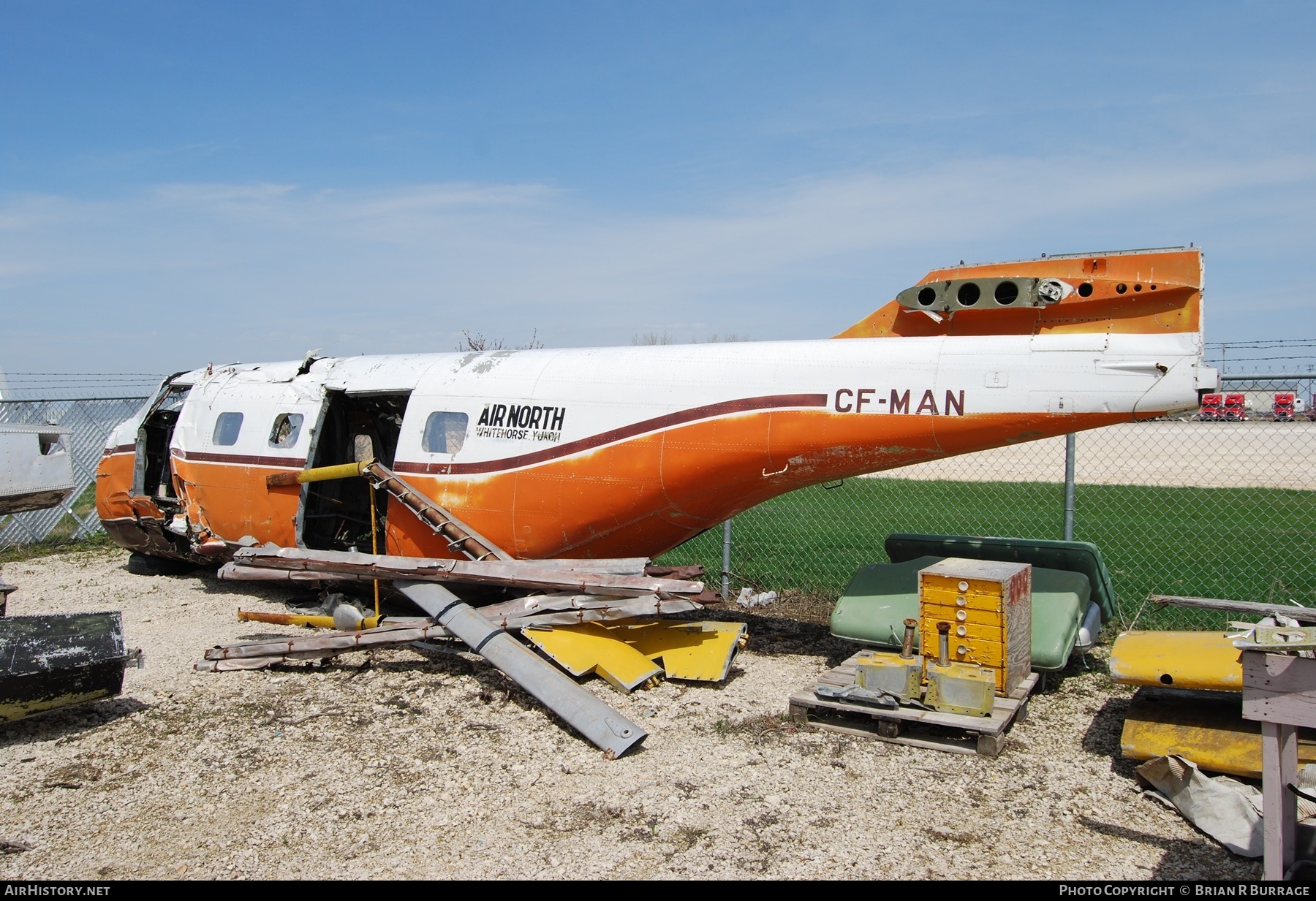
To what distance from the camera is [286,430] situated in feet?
34.7

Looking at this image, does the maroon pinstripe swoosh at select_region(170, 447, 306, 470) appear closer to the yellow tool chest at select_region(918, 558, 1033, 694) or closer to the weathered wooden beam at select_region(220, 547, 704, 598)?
the weathered wooden beam at select_region(220, 547, 704, 598)

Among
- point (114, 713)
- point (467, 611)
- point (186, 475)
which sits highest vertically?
point (186, 475)

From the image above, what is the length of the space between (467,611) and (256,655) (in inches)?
76.0

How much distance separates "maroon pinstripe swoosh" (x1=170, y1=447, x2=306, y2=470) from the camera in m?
10.3

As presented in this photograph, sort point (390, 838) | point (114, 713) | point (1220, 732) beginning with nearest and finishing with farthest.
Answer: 1. point (390, 838)
2. point (1220, 732)
3. point (114, 713)

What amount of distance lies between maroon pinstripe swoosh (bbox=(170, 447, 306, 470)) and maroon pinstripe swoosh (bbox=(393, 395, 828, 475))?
1451mm

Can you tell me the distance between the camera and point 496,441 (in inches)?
356

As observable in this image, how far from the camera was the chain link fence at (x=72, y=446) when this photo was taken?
51.8 ft

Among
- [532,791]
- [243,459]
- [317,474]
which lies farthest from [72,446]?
[532,791]

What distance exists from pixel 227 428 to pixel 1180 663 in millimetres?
10079

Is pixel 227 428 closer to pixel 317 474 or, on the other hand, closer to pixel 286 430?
pixel 286 430

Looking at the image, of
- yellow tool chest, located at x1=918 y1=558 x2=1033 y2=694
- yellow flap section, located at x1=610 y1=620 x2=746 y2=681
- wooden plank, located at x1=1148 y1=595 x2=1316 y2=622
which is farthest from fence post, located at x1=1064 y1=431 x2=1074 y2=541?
yellow flap section, located at x1=610 y1=620 x2=746 y2=681
